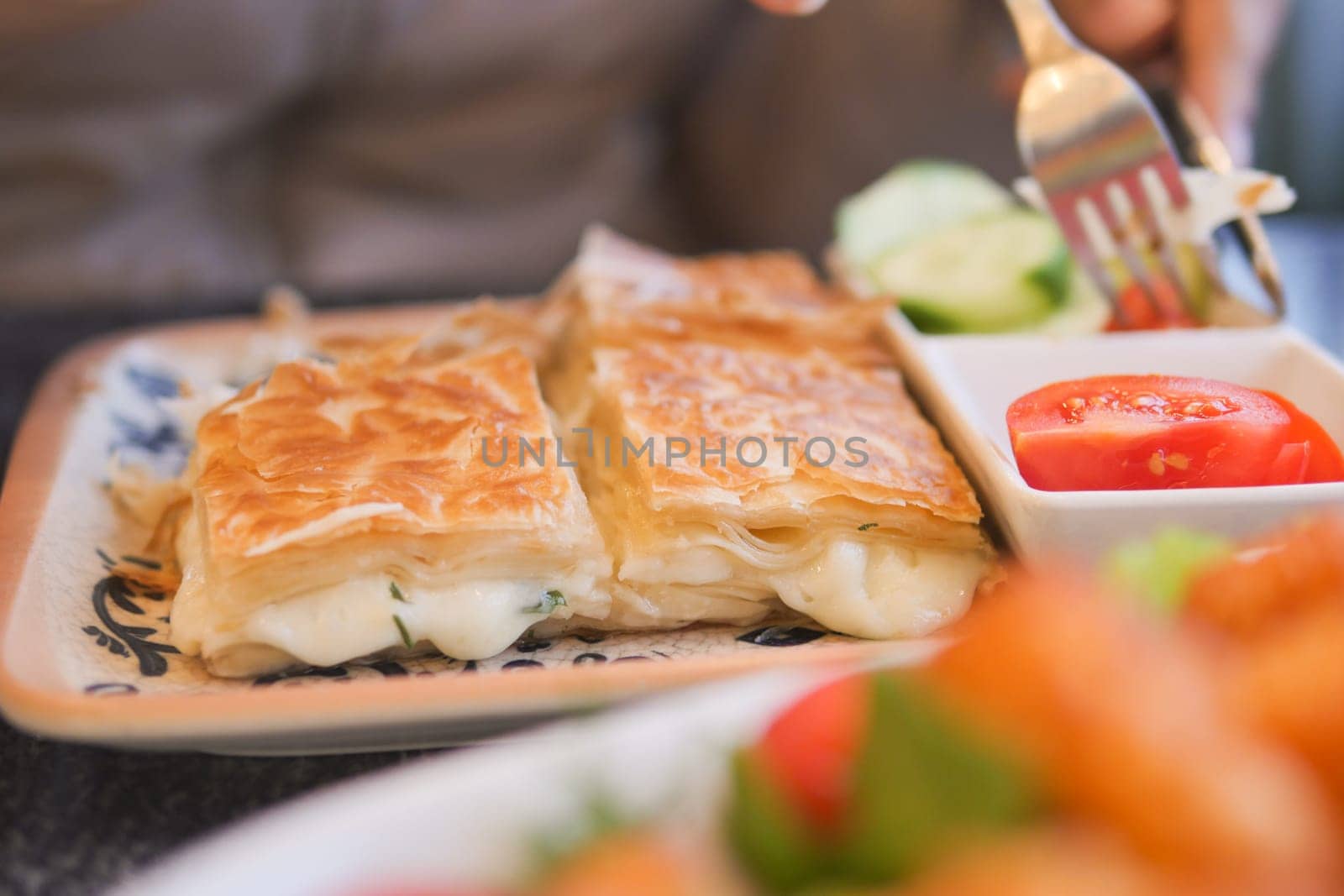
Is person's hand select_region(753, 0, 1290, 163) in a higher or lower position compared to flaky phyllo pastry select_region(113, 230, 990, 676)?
higher

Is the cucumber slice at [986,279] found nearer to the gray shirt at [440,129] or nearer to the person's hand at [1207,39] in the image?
the person's hand at [1207,39]

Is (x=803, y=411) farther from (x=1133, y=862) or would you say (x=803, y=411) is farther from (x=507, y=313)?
(x=1133, y=862)

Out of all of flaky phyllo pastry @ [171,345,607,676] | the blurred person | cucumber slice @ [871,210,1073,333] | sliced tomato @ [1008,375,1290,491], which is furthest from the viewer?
the blurred person

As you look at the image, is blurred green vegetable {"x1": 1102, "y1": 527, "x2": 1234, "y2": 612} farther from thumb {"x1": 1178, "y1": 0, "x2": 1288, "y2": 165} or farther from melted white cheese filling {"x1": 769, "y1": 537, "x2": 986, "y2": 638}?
thumb {"x1": 1178, "y1": 0, "x2": 1288, "y2": 165}

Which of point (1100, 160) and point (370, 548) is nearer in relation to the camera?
point (370, 548)

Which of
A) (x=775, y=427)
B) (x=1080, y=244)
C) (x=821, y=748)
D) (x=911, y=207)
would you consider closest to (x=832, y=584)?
(x=775, y=427)

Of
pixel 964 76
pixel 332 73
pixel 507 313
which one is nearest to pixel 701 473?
pixel 507 313

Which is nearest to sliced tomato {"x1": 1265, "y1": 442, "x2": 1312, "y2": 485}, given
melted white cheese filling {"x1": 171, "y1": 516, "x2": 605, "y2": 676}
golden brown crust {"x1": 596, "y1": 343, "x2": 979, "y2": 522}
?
golden brown crust {"x1": 596, "y1": 343, "x2": 979, "y2": 522}

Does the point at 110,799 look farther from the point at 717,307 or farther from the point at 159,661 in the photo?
the point at 717,307
